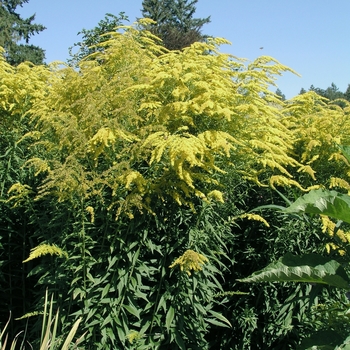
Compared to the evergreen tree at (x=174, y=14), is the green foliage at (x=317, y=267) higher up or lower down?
lower down

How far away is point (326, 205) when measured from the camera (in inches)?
91.1

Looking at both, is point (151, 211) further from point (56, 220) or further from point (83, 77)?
point (83, 77)

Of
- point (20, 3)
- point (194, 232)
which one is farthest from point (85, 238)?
point (20, 3)

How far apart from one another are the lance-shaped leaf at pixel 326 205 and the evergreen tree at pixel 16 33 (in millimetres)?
27193

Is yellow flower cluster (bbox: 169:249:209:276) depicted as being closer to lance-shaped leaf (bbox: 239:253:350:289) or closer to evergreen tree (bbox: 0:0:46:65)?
lance-shaped leaf (bbox: 239:253:350:289)

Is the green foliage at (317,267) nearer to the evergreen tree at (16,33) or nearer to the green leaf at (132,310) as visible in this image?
the green leaf at (132,310)

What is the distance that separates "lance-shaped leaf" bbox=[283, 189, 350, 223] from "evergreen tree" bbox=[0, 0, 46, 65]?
27.2 meters

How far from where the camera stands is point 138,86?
12.1 ft

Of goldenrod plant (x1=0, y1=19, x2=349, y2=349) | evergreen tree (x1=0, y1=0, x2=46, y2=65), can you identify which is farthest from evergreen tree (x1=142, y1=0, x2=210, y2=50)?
goldenrod plant (x1=0, y1=19, x2=349, y2=349)

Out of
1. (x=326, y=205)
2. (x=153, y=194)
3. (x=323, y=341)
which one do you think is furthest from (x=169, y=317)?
(x=326, y=205)

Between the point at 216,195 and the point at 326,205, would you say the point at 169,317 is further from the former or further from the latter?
the point at 326,205

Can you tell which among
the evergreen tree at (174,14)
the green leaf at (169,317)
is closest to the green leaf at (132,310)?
the green leaf at (169,317)

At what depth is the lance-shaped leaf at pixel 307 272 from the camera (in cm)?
230

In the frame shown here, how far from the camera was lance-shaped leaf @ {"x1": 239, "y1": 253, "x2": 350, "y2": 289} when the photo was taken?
2301mm
